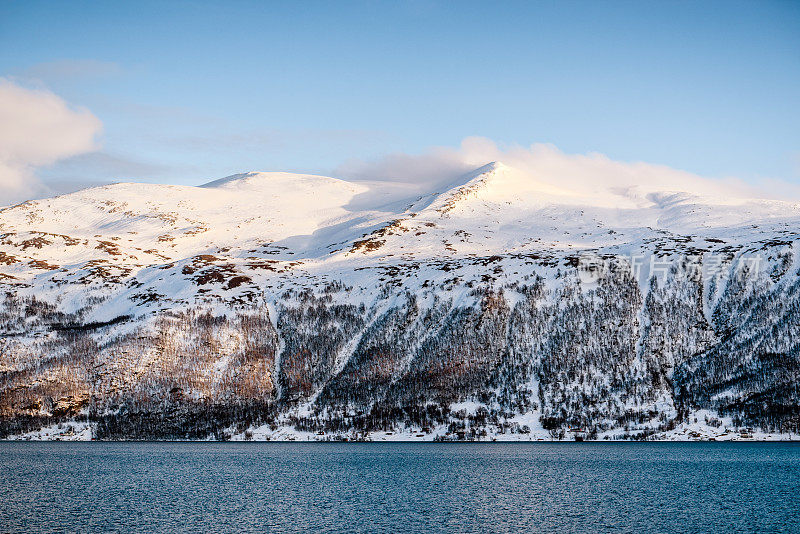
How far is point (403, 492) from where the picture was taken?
93.7m

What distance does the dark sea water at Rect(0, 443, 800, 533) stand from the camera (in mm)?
69125

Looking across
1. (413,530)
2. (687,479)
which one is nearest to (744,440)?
(687,479)

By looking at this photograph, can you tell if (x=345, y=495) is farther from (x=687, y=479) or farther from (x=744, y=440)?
(x=744, y=440)

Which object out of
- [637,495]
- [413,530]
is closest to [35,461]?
[413,530]

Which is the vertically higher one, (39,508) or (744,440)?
(39,508)

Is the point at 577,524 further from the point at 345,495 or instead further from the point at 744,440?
the point at 744,440

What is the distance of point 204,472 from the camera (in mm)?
119500

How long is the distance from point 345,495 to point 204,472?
38.8 metres

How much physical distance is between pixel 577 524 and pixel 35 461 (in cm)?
10920

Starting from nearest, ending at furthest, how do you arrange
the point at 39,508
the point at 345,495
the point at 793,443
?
the point at 39,508 → the point at 345,495 → the point at 793,443

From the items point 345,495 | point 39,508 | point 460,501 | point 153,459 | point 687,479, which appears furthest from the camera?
point 153,459

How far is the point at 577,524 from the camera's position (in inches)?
2712

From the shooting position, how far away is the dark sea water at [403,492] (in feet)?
227

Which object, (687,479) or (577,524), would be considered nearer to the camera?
(577,524)
